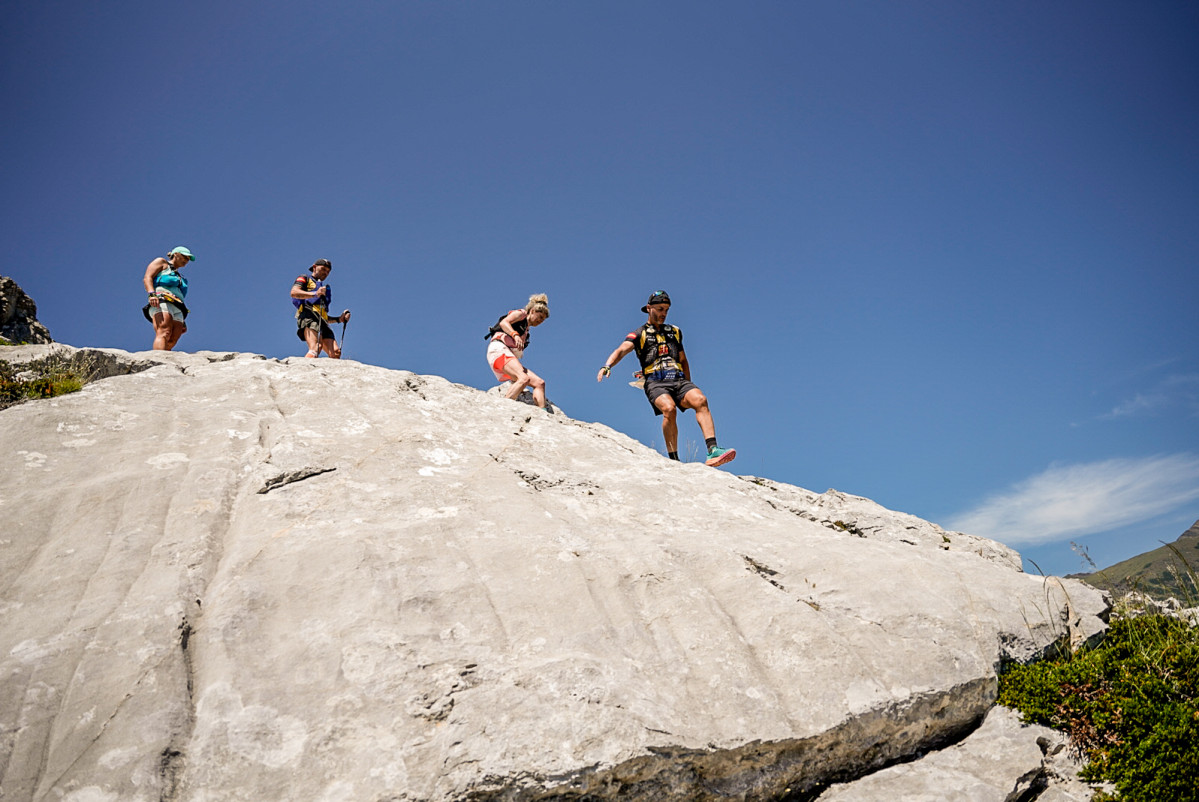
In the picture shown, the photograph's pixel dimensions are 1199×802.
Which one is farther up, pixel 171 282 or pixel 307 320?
pixel 171 282

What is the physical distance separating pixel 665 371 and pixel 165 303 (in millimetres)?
8649

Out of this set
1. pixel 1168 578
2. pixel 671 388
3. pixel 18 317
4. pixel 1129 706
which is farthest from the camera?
pixel 18 317

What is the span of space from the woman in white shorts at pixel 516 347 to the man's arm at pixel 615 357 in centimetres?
105

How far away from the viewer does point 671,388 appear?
11.2 meters

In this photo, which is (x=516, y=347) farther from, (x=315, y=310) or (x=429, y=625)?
(x=429, y=625)

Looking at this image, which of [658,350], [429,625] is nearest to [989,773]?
[429,625]

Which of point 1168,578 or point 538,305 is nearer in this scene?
point 1168,578

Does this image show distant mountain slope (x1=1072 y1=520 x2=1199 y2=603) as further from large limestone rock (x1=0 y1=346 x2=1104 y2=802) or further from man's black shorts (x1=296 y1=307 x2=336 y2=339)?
man's black shorts (x1=296 y1=307 x2=336 y2=339)

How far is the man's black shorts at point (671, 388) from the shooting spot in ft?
36.8

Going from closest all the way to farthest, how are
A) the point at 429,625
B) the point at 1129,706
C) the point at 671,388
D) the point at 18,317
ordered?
1. the point at 429,625
2. the point at 1129,706
3. the point at 671,388
4. the point at 18,317

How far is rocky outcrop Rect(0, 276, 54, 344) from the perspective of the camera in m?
18.0

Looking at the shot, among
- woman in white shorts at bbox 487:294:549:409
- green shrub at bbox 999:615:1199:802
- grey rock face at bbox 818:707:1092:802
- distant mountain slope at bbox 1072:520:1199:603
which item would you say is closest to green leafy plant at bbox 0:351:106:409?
woman in white shorts at bbox 487:294:549:409

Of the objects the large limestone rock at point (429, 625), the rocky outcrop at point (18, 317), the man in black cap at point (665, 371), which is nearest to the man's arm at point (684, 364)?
the man in black cap at point (665, 371)

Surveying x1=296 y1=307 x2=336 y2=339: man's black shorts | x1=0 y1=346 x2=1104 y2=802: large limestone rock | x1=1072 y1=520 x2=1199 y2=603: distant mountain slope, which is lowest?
x1=1072 y1=520 x2=1199 y2=603: distant mountain slope
